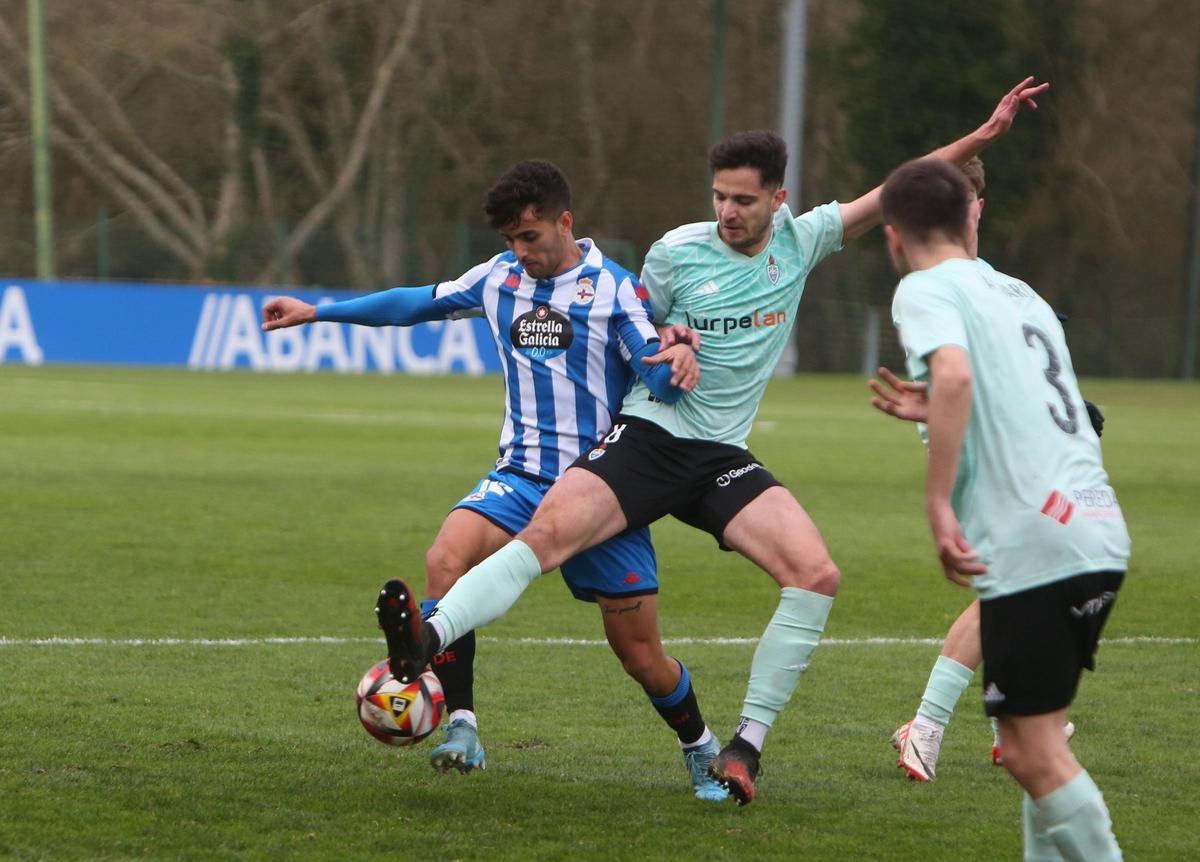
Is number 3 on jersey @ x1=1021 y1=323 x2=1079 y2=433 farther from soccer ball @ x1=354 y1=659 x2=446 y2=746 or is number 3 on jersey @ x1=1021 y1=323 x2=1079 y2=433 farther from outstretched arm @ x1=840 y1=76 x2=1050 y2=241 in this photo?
soccer ball @ x1=354 y1=659 x2=446 y2=746

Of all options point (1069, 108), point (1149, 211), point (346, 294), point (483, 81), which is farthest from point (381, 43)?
point (1149, 211)

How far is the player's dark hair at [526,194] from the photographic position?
5461 mm

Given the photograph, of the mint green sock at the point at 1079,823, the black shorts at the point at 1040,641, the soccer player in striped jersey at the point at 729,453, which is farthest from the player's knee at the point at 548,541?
the mint green sock at the point at 1079,823

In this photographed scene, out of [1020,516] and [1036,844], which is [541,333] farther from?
[1036,844]

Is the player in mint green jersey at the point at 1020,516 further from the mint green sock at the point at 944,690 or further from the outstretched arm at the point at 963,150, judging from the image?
the outstretched arm at the point at 963,150

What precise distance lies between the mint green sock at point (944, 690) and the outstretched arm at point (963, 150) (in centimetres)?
143

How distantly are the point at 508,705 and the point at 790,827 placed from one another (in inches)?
69.3

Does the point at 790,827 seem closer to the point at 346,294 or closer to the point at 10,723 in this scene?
the point at 10,723

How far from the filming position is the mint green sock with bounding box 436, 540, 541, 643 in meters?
4.93

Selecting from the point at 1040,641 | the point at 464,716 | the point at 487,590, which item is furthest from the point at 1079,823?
the point at 464,716

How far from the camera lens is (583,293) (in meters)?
5.68

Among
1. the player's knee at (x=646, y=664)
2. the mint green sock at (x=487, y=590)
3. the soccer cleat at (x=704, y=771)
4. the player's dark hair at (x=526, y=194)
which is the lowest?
the soccer cleat at (x=704, y=771)

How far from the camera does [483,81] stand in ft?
124

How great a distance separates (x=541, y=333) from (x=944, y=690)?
67.2 inches
